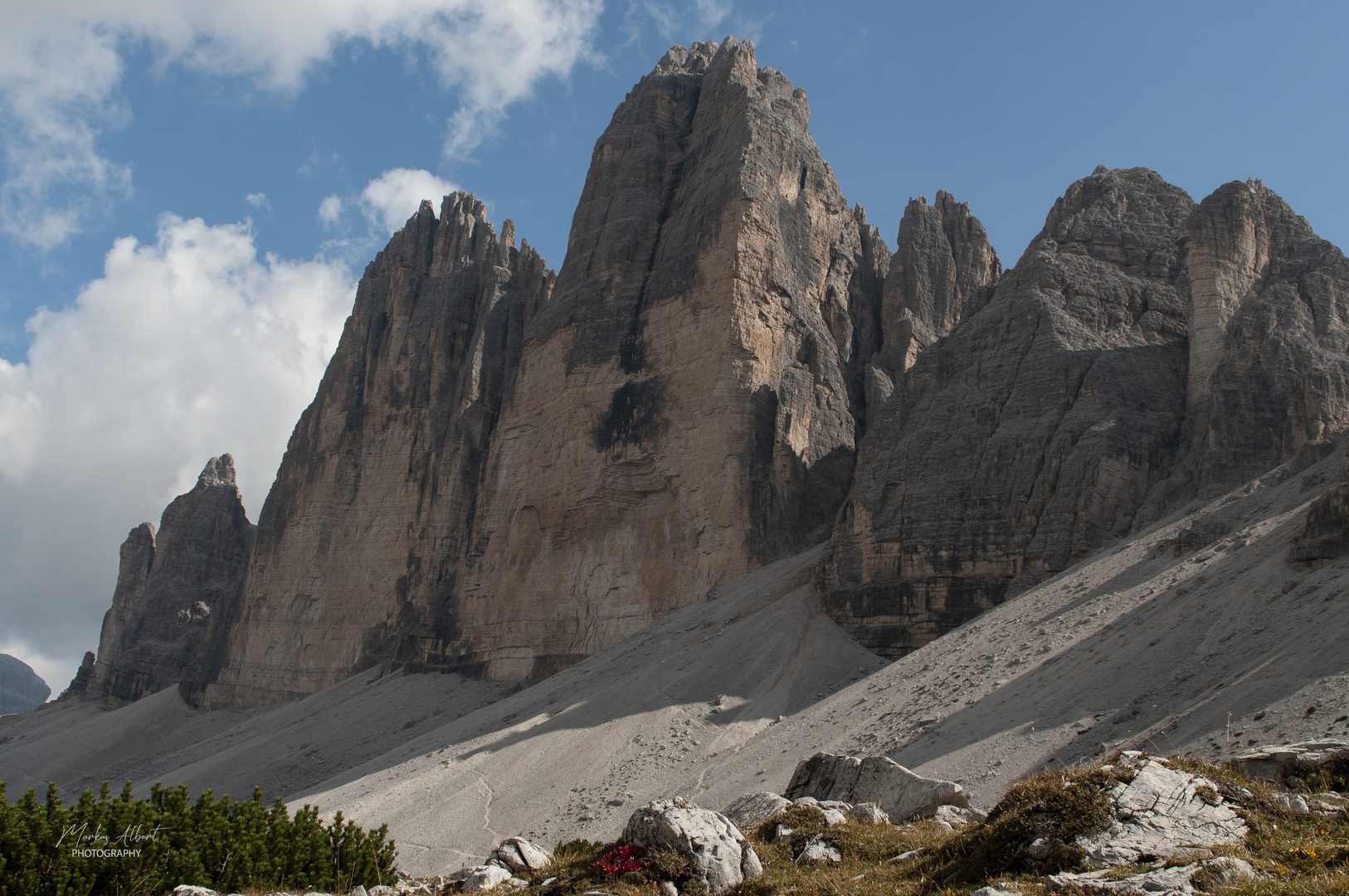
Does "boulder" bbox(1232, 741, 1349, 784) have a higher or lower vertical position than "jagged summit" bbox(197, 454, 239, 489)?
lower

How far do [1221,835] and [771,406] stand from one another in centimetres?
3247

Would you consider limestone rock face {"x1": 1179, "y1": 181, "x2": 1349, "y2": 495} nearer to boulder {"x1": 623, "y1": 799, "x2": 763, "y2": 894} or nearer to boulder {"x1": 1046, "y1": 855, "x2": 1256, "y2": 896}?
boulder {"x1": 623, "y1": 799, "x2": 763, "y2": 894}

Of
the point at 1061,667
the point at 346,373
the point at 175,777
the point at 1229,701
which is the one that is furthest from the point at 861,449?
the point at 346,373

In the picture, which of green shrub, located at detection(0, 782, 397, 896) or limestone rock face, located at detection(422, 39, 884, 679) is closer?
green shrub, located at detection(0, 782, 397, 896)

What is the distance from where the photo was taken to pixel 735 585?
35281 millimetres

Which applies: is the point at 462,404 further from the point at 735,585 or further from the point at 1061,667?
the point at 1061,667

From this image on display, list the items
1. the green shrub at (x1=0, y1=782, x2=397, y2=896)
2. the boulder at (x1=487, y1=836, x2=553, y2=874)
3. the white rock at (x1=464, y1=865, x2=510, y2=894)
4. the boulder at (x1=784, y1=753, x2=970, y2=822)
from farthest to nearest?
the boulder at (x1=784, y1=753, x2=970, y2=822) < the boulder at (x1=487, y1=836, x2=553, y2=874) < the white rock at (x1=464, y1=865, x2=510, y2=894) < the green shrub at (x1=0, y1=782, x2=397, y2=896)

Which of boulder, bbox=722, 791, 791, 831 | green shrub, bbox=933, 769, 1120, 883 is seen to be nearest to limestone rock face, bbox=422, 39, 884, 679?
boulder, bbox=722, 791, 791, 831

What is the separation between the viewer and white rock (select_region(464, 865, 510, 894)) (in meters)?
10.7

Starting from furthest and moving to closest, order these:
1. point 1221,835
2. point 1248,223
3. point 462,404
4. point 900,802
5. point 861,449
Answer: point 462,404 < point 861,449 < point 1248,223 < point 900,802 < point 1221,835

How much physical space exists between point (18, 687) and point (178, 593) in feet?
445

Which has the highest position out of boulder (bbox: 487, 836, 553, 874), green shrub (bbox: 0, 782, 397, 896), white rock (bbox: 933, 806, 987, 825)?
green shrub (bbox: 0, 782, 397, 896)

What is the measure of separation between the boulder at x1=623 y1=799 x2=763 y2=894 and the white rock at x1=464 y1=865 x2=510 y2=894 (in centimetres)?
153

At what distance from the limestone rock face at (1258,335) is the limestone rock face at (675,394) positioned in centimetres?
1473
